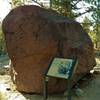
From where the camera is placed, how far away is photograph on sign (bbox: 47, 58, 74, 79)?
20.6ft

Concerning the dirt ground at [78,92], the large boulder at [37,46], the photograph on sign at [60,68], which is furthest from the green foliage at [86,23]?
the photograph on sign at [60,68]

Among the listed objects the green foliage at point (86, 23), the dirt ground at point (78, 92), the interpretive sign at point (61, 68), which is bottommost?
the dirt ground at point (78, 92)

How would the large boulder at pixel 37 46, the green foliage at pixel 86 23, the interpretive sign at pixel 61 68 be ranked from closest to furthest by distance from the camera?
1. the interpretive sign at pixel 61 68
2. the large boulder at pixel 37 46
3. the green foliage at pixel 86 23

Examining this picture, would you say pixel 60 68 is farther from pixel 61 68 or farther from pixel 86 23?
pixel 86 23

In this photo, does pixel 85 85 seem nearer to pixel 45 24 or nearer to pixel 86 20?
pixel 45 24

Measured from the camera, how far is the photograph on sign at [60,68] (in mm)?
6289

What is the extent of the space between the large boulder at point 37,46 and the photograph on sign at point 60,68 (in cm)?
112

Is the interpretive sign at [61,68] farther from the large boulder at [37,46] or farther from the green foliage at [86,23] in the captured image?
the green foliage at [86,23]

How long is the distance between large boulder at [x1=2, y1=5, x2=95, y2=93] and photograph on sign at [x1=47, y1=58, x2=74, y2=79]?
112 cm

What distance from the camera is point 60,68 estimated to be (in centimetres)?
641

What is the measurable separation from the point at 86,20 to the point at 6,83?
900 cm

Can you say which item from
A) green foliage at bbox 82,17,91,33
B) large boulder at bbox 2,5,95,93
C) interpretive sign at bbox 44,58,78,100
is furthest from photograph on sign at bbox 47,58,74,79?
green foliage at bbox 82,17,91,33

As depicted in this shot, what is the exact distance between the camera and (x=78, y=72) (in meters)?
8.19

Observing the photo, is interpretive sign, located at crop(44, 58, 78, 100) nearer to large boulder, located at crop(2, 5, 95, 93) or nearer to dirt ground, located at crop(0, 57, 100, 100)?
large boulder, located at crop(2, 5, 95, 93)
